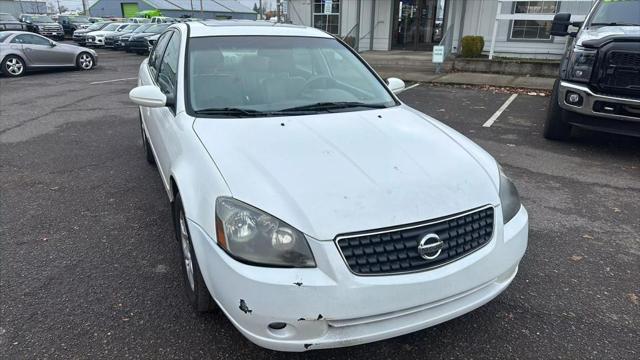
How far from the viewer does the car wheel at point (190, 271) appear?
2361 mm

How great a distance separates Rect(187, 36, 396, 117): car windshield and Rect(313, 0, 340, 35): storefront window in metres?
14.9

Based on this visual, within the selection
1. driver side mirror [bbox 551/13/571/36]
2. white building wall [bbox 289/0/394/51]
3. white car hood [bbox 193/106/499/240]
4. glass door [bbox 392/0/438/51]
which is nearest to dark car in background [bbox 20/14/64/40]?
white building wall [bbox 289/0/394/51]

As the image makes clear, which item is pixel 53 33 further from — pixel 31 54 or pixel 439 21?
pixel 439 21

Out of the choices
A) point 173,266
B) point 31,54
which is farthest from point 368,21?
point 173,266

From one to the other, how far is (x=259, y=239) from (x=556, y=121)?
18.2ft

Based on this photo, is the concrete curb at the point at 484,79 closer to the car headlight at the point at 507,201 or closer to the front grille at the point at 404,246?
the car headlight at the point at 507,201

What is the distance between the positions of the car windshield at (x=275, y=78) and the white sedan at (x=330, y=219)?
0.10 ft

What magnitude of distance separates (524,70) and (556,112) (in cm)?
708

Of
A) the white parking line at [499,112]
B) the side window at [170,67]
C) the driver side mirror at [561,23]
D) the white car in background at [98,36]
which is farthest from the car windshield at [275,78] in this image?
the white car in background at [98,36]

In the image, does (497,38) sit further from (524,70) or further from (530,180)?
(530,180)

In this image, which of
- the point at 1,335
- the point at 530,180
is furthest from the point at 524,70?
the point at 1,335

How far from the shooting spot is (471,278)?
2.10 meters

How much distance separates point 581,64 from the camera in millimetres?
5512

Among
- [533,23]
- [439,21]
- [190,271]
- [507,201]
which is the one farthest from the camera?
[439,21]
